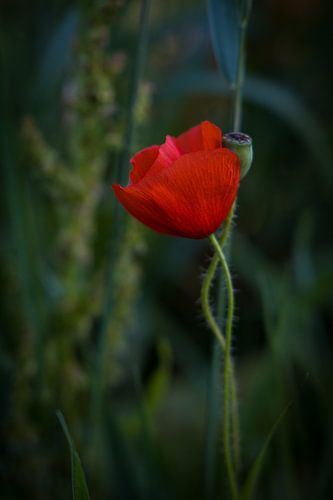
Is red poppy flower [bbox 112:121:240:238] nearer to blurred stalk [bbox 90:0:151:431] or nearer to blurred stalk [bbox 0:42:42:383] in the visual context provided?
blurred stalk [bbox 90:0:151:431]

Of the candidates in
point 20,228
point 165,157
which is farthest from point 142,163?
point 20,228

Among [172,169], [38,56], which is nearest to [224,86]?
[38,56]

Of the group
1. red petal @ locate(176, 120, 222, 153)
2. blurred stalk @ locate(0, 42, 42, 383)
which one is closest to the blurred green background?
blurred stalk @ locate(0, 42, 42, 383)

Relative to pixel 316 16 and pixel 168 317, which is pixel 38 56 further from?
pixel 316 16

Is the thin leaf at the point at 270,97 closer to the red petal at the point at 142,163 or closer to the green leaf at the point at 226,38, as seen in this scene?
the green leaf at the point at 226,38

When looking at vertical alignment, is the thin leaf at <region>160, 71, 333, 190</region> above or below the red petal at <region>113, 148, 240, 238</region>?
above
